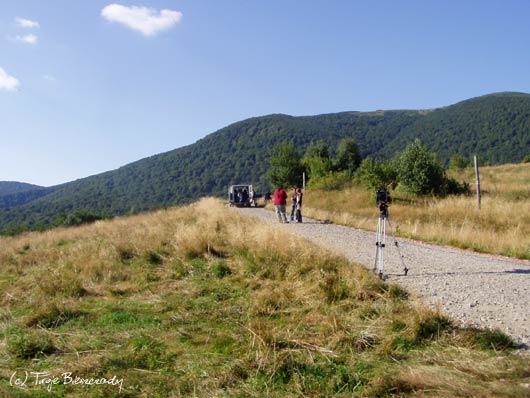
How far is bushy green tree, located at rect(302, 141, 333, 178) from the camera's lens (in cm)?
4197

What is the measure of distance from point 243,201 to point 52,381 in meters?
30.3

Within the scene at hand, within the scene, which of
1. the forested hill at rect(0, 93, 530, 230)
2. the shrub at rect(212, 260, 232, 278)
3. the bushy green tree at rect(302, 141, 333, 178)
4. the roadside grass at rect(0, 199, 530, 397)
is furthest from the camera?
the forested hill at rect(0, 93, 530, 230)

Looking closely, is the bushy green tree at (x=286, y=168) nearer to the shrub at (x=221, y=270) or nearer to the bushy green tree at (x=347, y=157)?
the bushy green tree at (x=347, y=157)

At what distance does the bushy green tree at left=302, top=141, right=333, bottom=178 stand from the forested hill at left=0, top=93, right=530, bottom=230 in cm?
5915

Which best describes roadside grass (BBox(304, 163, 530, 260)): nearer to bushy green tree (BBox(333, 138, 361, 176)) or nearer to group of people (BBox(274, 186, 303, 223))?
group of people (BBox(274, 186, 303, 223))

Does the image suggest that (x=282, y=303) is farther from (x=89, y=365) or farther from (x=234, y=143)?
(x=234, y=143)

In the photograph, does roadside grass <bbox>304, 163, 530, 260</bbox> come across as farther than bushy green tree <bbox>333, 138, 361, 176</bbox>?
No

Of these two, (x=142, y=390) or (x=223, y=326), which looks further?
(x=223, y=326)

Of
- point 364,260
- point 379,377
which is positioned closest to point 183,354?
point 379,377

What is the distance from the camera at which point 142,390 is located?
3.52 m

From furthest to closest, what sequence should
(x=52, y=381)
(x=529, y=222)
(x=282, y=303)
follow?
(x=529, y=222) → (x=282, y=303) → (x=52, y=381)

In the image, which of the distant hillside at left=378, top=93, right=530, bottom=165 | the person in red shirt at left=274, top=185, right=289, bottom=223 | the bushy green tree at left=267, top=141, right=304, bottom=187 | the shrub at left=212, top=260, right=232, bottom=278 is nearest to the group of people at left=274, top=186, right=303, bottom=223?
the person in red shirt at left=274, top=185, right=289, bottom=223

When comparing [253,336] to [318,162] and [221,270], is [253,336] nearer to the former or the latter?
[221,270]

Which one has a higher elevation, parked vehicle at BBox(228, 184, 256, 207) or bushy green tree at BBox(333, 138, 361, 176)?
bushy green tree at BBox(333, 138, 361, 176)
